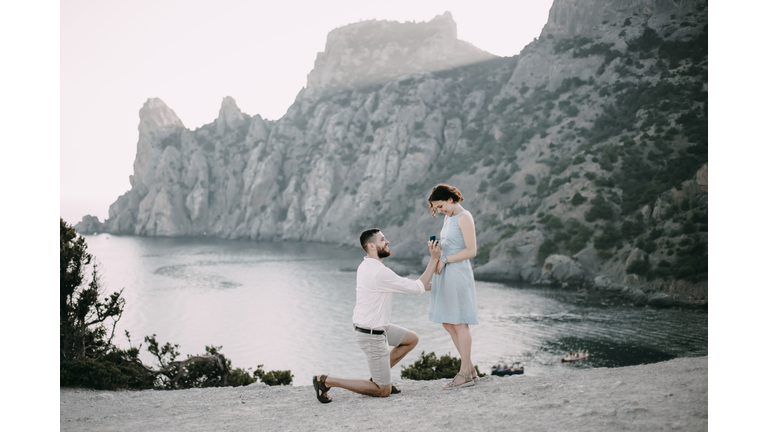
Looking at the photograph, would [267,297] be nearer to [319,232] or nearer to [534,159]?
[534,159]

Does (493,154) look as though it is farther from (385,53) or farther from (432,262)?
(432,262)

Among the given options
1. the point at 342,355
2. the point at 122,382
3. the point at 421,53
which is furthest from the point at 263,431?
the point at 421,53

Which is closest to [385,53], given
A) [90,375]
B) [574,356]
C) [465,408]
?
[574,356]

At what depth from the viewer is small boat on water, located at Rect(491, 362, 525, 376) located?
2351 centimetres

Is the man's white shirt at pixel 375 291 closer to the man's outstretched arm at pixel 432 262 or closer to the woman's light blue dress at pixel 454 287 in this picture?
the man's outstretched arm at pixel 432 262

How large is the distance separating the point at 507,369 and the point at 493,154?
51.2 m

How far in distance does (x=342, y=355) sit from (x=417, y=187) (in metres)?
53.0

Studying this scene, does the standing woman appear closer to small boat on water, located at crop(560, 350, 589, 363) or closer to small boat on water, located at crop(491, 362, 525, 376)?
small boat on water, located at crop(491, 362, 525, 376)

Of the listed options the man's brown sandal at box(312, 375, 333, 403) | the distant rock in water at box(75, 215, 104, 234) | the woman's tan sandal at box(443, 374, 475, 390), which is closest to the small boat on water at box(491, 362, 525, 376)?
the woman's tan sandal at box(443, 374, 475, 390)

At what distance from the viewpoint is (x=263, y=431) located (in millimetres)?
4426

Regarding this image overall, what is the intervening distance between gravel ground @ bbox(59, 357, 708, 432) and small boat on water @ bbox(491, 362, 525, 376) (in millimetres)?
18100

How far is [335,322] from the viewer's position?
122 feet

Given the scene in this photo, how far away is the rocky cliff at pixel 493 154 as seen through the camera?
42656 millimetres
